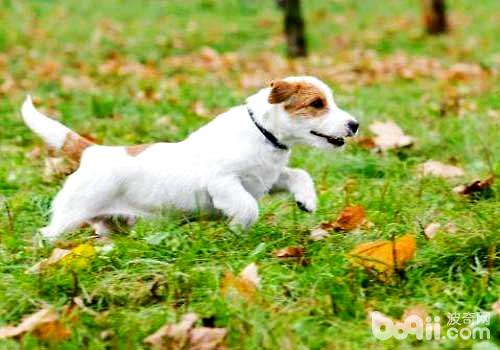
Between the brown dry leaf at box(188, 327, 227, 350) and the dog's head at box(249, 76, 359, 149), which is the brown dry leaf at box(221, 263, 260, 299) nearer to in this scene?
the brown dry leaf at box(188, 327, 227, 350)

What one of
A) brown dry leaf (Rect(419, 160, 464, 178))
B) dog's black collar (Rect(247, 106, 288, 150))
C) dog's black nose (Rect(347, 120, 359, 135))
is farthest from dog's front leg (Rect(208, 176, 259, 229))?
brown dry leaf (Rect(419, 160, 464, 178))

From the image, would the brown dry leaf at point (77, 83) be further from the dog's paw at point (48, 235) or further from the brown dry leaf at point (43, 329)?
the brown dry leaf at point (43, 329)

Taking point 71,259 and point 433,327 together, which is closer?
point 433,327

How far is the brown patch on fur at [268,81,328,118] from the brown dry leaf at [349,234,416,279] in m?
0.75

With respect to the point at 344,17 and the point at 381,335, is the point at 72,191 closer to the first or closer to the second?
the point at 381,335

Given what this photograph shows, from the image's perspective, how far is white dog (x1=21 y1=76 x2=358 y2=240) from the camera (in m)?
3.88

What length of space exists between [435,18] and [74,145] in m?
8.98

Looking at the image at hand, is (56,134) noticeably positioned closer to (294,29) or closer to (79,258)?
(79,258)

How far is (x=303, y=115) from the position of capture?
393 cm

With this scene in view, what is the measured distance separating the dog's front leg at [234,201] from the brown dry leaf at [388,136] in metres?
2.13

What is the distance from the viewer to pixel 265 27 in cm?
1296

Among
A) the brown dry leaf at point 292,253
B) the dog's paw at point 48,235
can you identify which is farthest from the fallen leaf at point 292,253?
the dog's paw at point 48,235

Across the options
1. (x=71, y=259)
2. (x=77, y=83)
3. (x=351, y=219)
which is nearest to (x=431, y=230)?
(x=351, y=219)

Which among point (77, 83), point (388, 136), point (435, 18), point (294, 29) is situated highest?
point (388, 136)
